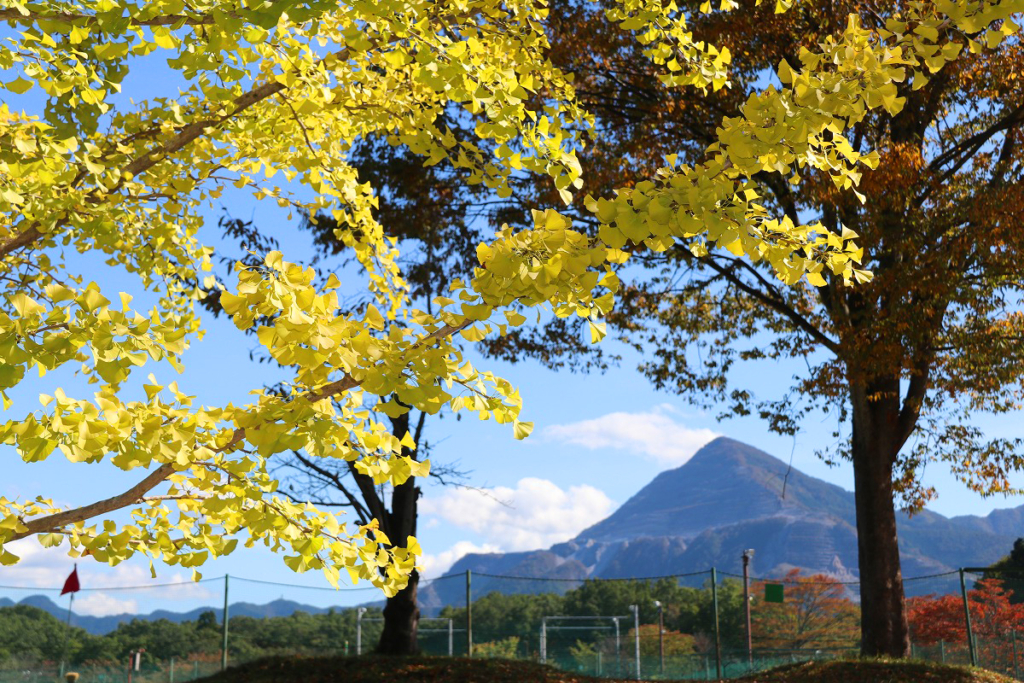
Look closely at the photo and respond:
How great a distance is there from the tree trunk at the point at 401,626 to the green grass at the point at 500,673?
137 cm

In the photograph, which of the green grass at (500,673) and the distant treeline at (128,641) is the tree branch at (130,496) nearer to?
the green grass at (500,673)

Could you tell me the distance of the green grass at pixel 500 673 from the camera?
7.95 metres

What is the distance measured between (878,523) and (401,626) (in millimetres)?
6147

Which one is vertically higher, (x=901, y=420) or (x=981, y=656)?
(x=901, y=420)

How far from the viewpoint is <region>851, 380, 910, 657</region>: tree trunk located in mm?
9438

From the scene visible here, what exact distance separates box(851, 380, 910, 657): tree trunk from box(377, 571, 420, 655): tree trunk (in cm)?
557

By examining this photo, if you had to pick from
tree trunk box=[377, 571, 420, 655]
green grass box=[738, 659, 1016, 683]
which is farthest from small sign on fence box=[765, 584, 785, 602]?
tree trunk box=[377, 571, 420, 655]

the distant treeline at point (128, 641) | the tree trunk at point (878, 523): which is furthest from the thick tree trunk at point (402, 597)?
the tree trunk at point (878, 523)

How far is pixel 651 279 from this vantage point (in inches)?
482

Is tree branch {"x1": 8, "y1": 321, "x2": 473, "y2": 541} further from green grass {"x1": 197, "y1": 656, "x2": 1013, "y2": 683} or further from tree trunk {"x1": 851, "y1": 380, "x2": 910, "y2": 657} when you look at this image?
tree trunk {"x1": 851, "y1": 380, "x2": 910, "y2": 657}

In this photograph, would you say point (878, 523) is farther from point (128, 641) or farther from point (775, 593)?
point (128, 641)

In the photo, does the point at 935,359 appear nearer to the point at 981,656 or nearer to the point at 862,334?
the point at 862,334

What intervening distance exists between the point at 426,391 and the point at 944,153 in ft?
31.0

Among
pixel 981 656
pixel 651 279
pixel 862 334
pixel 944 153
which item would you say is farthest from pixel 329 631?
pixel 944 153
